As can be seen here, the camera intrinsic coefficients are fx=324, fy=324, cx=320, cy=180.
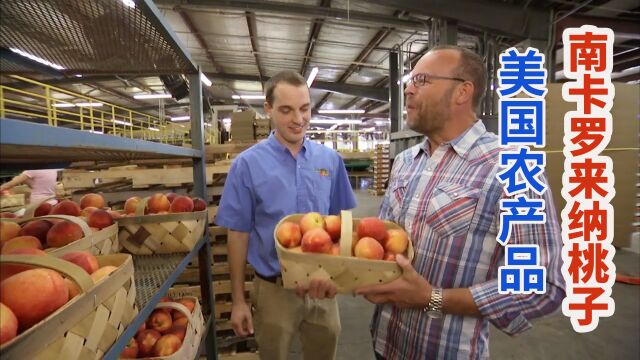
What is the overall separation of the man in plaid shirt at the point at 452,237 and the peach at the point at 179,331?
0.92m

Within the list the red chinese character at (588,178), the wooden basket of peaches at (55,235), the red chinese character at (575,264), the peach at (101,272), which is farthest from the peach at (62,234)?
the red chinese character at (588,178)

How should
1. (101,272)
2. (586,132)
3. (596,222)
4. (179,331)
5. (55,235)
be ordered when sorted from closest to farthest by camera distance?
(101,272) < (55,235) < (179,331) < (596,222) < (586,132)

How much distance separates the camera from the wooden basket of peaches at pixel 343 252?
1.22 m

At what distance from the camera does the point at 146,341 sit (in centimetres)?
146

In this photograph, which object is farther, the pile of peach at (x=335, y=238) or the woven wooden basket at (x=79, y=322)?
the pile of peach at (x=335, y=238)

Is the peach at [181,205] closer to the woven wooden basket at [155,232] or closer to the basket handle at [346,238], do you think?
the woven wooden basket at [155,232]

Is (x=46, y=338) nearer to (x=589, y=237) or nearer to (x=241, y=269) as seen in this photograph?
(x=241, y=269)

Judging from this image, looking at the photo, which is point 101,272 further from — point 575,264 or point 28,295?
point 575,264

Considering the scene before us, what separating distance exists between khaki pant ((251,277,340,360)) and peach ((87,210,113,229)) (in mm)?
934

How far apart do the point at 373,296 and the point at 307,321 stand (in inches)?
35.7

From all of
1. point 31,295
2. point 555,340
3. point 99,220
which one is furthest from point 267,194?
point 555,340

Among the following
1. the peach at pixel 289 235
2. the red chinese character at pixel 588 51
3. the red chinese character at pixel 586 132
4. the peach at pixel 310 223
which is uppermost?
the red chinese character at pixel 588 51

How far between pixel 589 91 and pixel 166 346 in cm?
304

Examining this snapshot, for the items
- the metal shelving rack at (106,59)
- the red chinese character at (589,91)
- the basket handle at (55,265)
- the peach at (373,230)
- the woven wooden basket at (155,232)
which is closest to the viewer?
the basket handle at (55,265)
